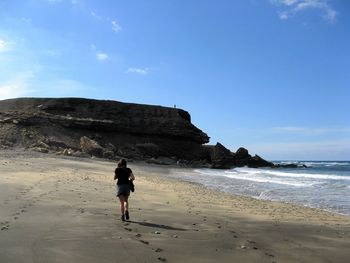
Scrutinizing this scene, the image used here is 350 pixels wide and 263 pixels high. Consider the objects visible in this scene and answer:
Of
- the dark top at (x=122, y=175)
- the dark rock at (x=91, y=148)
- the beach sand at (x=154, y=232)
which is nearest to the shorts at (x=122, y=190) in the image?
the dark top at (x=122, y=175)

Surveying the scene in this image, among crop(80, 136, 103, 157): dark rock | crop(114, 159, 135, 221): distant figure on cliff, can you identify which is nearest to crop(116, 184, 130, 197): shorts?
crop(114, 159, 135, 221): distant figure on cliff

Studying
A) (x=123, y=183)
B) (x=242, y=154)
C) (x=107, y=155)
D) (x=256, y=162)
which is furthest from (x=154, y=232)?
(x=256, y=162)

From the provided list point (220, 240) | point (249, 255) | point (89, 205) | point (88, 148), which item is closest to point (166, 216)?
point (89, 205)

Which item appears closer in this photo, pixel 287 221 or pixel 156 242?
pixel 156 242

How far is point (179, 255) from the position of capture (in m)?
6.58

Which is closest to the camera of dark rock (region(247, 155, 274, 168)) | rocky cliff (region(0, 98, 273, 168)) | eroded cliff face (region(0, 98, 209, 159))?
rocky cliff (region(0, 98, 273, 168))

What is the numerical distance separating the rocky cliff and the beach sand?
1238 inches

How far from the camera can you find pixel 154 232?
820cm

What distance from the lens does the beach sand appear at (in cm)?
648

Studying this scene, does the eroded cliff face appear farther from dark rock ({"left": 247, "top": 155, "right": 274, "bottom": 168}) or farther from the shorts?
the shorts

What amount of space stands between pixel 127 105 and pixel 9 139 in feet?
61.1

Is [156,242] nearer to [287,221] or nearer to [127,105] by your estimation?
[287,221]

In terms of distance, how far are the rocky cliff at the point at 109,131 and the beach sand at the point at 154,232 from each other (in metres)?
31.4

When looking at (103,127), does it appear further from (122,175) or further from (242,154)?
(122,175)
